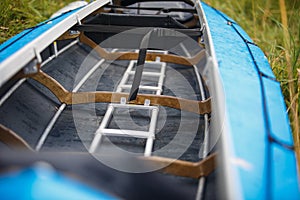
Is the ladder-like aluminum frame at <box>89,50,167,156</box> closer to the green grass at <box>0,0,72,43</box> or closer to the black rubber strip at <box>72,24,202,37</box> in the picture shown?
the black rubber strip at <box>72,24,202,37</box>

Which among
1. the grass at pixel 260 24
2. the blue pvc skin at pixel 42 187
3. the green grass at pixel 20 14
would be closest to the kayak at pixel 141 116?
the blue pvc skin at pixel 42 187

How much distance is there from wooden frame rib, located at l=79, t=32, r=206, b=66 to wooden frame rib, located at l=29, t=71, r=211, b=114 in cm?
88

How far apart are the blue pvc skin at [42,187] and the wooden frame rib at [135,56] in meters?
2.41

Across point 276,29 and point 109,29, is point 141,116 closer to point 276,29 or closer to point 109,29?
point 109,29

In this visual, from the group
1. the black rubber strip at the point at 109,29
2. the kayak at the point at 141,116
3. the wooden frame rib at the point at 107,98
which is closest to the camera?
the kayak at the point at 141,116

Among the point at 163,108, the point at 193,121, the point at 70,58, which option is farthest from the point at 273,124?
the point at 70,58

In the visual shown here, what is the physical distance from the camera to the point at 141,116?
2.56 meters

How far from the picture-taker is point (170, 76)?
3.33 metres

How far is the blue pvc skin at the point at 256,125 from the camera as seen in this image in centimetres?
131

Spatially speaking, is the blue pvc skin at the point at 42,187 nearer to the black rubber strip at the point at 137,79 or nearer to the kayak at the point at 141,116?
the kayak at the point at 141,116

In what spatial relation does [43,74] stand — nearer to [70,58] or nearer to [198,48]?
[70,58]

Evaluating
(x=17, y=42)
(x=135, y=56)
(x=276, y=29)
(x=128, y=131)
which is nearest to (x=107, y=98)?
(x=128, y=131)

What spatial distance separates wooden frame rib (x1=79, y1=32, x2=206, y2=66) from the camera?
133 inches

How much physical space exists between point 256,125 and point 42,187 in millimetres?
967
